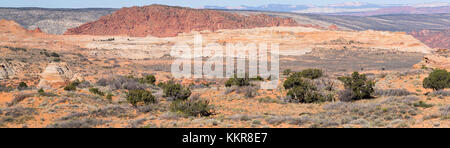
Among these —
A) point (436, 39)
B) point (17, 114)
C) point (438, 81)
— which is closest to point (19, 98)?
point (17, 114)

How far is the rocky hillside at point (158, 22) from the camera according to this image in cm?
9850

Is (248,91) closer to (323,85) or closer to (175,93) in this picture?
(175,93)

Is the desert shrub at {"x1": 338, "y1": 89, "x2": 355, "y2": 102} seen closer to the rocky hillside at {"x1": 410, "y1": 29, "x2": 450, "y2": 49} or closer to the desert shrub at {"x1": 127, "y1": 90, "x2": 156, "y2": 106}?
the desert shrub at {"x1": 127, "y1": 90, "x2": 156, "y2": 106}

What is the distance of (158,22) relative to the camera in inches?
4131

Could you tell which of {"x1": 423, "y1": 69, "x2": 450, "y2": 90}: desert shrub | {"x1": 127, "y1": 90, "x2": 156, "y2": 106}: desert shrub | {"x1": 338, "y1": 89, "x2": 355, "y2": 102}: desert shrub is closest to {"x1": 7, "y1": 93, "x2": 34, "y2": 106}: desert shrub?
{"x1": 127, "y1": 90, "x2": 156, "y2": 106}: desert shrub

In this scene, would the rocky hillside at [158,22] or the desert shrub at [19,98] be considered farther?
the rocky hillside at [158,22]

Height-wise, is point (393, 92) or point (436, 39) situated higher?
point (393, 92)

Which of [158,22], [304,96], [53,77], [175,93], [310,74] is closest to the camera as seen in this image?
[304,96]

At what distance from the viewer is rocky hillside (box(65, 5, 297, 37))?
9850 centimetres

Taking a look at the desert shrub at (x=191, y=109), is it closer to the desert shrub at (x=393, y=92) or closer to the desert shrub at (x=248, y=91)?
the desert shrub at (x=248, y=91)

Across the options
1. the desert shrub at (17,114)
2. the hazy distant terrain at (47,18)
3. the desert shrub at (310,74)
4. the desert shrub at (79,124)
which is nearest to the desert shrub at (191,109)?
the desert shrub at (79,124)
